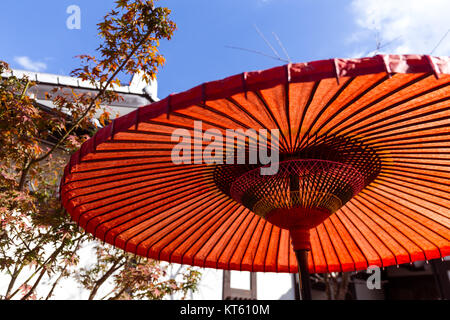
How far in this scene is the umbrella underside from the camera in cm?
117

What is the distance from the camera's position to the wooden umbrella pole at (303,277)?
1.45 metres

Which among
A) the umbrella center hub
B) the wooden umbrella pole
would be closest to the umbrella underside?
the umbrella center hub

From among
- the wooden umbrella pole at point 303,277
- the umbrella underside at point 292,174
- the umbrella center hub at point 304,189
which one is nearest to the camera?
the umbrella underside at point 292,174

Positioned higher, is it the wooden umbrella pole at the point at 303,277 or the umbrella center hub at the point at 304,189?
the umbrella center hub at the point at 304,189

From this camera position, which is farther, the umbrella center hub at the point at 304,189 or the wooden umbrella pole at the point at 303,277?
the umbrella center hub at the point at 304,189

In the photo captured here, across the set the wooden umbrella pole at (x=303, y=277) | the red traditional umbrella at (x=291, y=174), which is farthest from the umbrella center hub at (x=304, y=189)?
the wooden umbrella pole at (x=303, y=277)

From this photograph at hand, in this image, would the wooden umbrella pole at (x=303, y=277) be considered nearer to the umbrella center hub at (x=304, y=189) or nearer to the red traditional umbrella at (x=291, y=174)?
the red traditional umbrella at (x=291, y=174)

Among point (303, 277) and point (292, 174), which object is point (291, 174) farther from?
point (303, 277)

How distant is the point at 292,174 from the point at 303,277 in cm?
45

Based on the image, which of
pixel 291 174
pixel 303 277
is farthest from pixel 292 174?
pixel 303 277

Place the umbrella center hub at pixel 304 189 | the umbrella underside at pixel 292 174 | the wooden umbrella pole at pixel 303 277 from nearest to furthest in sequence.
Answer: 1. the umbrella underside at pixel 292 174
2. the wooden umbrella pole at pixel 303 277
3. the umbrella center hub at pixel 304 189

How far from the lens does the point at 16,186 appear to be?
10.8 feet

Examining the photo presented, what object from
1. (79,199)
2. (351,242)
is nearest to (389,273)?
(351,242)

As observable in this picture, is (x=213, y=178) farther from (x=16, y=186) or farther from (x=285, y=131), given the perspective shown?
(x=16, y=186)
